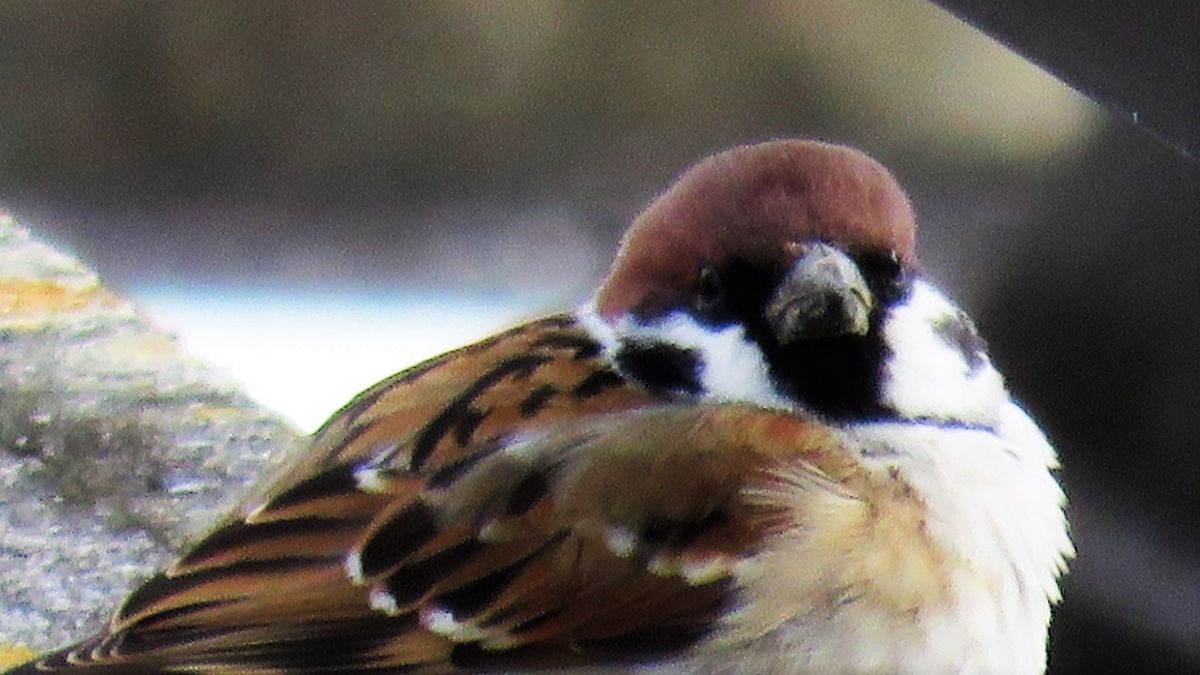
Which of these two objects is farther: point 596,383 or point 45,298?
point 45,298

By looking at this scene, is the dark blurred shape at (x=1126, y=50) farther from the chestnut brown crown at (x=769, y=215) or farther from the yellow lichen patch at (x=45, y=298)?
the yellow lichen patch at (x=45, y=298)

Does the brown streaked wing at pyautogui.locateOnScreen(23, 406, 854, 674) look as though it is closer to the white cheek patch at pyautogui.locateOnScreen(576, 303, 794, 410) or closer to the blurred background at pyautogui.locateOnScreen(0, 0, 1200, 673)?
the white cheek patch at pyautogui.locateOnScreen(576, 303, 794, 410)

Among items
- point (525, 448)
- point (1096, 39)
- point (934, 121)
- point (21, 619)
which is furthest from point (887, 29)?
point (21, 619)

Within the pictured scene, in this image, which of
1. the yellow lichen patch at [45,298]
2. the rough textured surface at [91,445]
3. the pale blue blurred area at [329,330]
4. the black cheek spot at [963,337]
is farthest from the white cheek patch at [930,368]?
the yellow lichen patch at [45,298]

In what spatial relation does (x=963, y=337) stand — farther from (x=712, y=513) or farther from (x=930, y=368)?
(x=712, y=513)

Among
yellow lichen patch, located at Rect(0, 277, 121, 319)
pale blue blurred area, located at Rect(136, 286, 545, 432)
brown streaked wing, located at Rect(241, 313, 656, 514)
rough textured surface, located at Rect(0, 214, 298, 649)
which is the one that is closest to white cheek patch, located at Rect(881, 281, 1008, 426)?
brown streaked wing, located at Rect(241, 313, 656, 514)

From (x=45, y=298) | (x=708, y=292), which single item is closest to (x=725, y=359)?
(x=708, y=292)
